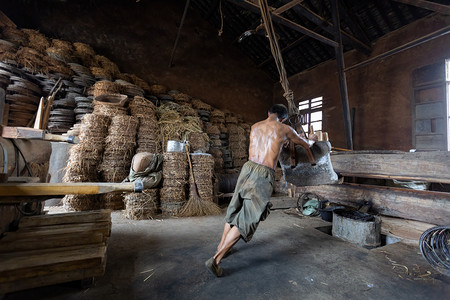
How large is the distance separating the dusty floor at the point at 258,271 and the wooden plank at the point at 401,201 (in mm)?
588

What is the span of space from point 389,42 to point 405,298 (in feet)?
27.2

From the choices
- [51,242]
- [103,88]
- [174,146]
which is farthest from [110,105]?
[51,242]

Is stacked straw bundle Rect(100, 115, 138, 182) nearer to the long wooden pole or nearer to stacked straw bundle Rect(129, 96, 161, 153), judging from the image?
stacked straw bundle Rect(129, 96, 161, 153)

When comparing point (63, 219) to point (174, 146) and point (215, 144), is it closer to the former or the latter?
point (174, 146)

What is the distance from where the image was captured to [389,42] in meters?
7.00

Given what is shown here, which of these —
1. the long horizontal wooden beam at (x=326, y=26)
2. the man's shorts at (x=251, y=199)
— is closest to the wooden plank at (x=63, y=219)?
the man's shorts at (x=251, y=199)

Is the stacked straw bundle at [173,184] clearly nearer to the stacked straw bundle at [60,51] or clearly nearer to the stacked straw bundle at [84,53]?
the stacked straw bundle at [60,51]

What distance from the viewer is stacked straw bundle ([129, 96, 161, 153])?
5180 mm

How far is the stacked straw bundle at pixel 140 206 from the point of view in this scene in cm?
396

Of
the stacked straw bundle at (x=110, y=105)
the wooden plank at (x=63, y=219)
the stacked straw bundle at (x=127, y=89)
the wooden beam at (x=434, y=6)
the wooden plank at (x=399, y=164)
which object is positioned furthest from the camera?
the stacked straw bundle at (x=127, y=89)

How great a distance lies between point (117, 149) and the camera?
470cm

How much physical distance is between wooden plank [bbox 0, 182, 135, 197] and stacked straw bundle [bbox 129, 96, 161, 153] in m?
3.87

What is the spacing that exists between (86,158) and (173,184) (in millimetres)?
1975

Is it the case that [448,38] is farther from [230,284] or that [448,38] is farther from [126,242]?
[126,242]
